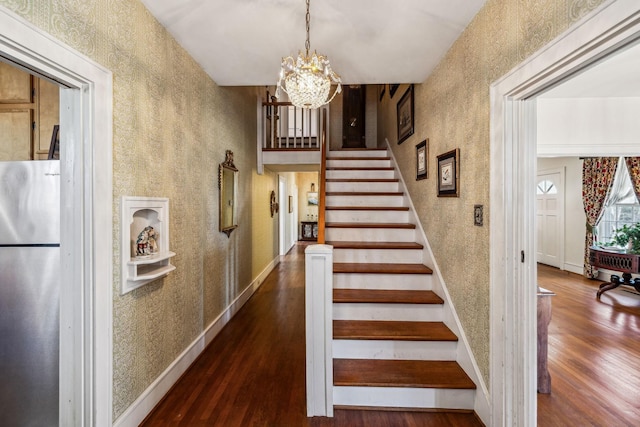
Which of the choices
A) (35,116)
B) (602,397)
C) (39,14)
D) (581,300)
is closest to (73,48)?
(39,14)

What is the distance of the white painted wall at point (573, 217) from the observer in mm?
5723

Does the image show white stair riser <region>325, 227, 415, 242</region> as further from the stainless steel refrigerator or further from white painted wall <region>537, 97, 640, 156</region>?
the stainless steel refrigerator

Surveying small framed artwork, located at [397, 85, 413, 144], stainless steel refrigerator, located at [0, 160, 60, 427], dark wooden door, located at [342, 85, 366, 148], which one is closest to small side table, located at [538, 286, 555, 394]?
small framed artwork, located at [397, 85, 413, 144]

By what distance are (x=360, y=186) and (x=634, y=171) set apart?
456cm

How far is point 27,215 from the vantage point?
5.07 feet

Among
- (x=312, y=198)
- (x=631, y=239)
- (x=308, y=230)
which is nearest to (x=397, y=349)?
(x=631, y=239)

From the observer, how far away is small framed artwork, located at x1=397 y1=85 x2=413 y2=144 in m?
3.44

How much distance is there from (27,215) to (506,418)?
2.82 metres

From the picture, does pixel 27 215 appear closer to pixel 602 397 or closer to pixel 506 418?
pixel 506 418

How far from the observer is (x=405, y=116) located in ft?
12.3

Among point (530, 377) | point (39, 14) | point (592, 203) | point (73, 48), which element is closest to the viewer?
point (39, 14)

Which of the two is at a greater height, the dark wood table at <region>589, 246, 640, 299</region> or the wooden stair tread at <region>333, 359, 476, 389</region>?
the dark wood table at <region>589, 246, 640, 299</region>

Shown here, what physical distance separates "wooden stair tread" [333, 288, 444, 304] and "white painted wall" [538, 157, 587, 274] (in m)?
5.17

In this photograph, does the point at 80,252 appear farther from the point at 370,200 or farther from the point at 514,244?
the point at 370,200
